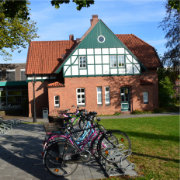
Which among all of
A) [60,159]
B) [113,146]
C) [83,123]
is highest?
[83,123]

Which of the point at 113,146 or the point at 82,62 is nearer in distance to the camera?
the point at 113,146

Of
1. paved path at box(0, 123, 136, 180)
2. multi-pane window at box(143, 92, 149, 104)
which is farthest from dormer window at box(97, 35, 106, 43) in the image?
paved path at box(0, 123, 136, 180)

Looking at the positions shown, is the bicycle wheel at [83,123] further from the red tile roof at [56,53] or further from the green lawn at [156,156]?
the red tile roof at [56,53]

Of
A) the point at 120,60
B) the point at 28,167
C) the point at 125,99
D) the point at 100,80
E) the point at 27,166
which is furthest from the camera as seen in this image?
the point at 125,99

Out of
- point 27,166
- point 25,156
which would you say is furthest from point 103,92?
point 27,166

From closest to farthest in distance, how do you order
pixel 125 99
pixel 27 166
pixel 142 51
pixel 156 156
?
1. pixel 27 166
2. pixel 156 156
3. pixel 125 99
4. pixel 142 51

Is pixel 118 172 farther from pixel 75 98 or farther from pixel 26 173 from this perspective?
pixel 75 98

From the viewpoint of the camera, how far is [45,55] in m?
25.7

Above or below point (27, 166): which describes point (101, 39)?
above

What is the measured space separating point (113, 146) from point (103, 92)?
16.5m

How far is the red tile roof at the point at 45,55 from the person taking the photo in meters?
24.2

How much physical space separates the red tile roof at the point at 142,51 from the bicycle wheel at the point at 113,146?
18.9 meters

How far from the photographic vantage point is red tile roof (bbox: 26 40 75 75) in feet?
79.6

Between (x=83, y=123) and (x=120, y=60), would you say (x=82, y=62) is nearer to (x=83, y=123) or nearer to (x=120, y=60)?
(x=120, y=60)
